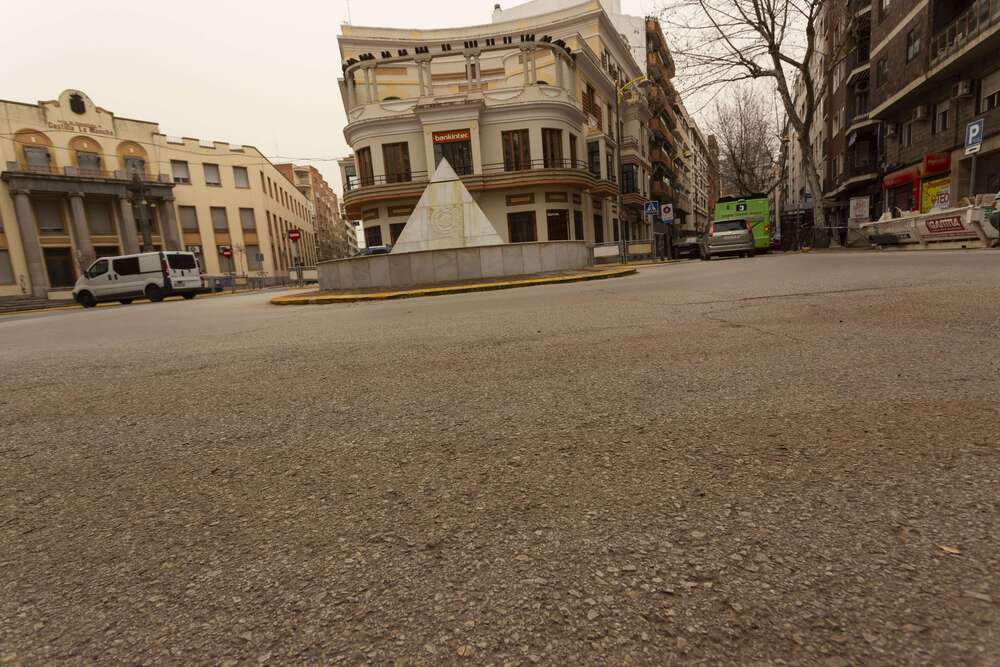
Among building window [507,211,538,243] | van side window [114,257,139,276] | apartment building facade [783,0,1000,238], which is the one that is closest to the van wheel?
van side window [114,257,139,276]

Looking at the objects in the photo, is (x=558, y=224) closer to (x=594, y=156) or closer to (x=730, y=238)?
(x=594, y=156)

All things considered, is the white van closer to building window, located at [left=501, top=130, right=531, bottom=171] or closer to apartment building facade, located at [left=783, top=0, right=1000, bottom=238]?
building window, located at [left=501, top=130, right=531, bottom=171]

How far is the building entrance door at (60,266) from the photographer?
111 ft

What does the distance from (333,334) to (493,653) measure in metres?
4.88

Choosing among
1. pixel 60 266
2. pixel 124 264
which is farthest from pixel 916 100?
pixel 60 266

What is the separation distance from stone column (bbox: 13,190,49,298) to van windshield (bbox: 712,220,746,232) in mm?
39988

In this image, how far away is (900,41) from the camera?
24094 mm

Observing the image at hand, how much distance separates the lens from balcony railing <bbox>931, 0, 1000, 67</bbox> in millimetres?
17047

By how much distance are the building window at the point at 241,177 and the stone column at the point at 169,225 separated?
5432mm

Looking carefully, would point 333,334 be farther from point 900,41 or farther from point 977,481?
point 900,41

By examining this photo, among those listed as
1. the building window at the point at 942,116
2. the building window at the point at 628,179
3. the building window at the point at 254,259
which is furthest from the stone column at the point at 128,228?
the building window at the point at 942,116

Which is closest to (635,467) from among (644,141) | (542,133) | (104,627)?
(104,627)

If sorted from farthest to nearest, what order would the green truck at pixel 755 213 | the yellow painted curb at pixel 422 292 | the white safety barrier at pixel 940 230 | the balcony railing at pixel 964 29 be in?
the green truck at pixel 755 213, the balcony railing at pixel 964 29, the white safety barrier at pixel 940 230, the yellow painted curb at pixel 422 292

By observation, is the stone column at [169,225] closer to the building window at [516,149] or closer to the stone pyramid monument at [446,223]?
the building window at [516,149]
